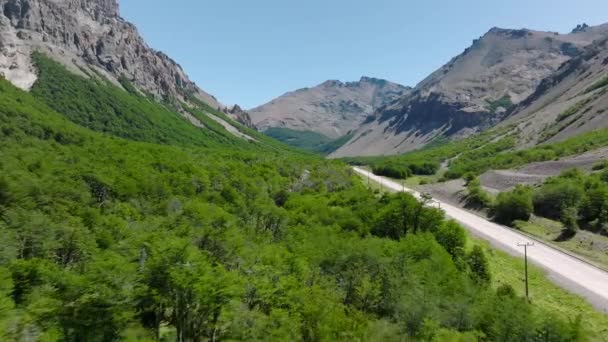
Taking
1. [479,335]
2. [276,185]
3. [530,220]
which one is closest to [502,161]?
[530,220]

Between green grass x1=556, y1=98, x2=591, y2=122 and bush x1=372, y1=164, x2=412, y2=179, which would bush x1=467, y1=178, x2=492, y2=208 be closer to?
bush x1=372, y1=164, x2=412, y2=179

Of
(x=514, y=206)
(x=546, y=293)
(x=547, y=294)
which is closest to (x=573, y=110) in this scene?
(x=514, y=206)

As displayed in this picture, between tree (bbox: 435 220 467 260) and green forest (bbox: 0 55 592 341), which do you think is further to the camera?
tree (bbox: 435 220 467 260)

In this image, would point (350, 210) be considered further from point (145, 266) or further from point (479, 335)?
point (145, 266)

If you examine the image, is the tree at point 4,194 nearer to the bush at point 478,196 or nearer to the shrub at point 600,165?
the bush at point 478,196

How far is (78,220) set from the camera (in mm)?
59594

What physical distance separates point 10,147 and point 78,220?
2201 inches

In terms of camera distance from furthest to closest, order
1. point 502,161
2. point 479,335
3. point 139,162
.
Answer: point 502,161 → point 139,162 → point 479,335

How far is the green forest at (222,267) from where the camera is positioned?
35562mm

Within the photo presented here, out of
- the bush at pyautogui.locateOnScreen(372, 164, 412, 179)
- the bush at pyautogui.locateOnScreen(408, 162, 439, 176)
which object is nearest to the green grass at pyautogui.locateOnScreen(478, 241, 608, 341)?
the bush at pyautogui.locateOnScreen(372, 164, 412, 179)

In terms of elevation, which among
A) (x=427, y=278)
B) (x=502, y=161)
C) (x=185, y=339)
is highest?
(x=502, y=161)

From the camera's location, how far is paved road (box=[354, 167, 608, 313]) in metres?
56.1

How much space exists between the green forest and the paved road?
24.3 feet

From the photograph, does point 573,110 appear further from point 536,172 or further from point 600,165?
point 600,165
